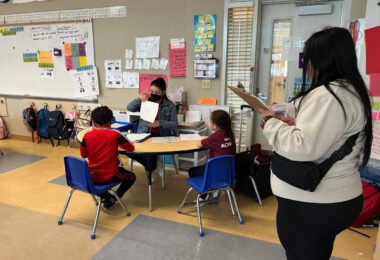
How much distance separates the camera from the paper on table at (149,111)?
2.89 metres

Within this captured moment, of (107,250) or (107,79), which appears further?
(107,79)

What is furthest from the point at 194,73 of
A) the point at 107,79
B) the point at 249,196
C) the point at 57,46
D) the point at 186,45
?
the point at 57,46

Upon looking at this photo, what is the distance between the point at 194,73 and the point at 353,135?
296 centimetres

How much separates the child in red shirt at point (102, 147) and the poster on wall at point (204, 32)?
6.00 ft

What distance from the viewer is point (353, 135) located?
3.20ft

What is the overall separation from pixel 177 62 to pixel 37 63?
2660 millimetres

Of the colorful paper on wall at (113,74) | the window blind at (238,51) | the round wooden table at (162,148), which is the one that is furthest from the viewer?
the colorful paper on wall at (113,74)

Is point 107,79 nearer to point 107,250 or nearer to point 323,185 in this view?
point 107,250

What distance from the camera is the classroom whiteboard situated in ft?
14.4

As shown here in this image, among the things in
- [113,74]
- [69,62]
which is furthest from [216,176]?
[69,62]

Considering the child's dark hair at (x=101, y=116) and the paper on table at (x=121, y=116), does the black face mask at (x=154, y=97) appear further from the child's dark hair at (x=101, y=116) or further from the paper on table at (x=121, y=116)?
the paper on table at (x=121, y=116)

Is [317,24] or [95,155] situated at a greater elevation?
[317,24]

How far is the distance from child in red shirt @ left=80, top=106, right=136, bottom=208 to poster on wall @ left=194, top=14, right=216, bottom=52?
1828 mm

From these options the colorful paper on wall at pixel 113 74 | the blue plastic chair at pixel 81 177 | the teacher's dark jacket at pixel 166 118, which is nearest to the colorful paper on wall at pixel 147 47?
the colorful paper on wall at pixel 113 74
